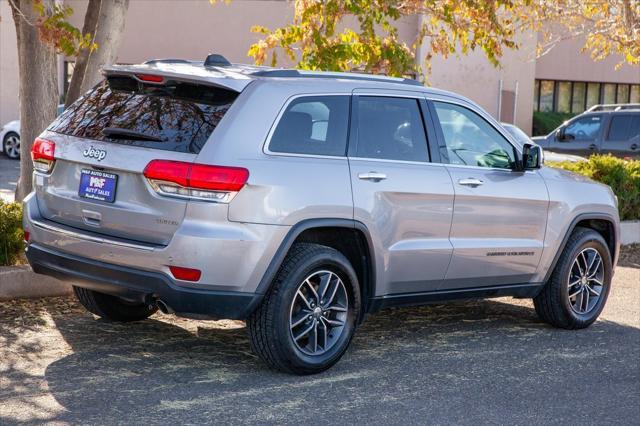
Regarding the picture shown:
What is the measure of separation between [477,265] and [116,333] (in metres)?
2.63

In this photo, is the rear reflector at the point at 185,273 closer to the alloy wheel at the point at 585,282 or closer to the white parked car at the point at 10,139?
the alloy wheel at the point at 585,282

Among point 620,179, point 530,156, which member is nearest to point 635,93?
point 620,179

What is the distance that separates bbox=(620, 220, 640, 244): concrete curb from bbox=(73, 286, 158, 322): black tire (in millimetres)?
7912

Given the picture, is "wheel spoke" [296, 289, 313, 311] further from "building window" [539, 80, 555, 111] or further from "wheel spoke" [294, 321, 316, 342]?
"building window" [539, 80, 555, 111]

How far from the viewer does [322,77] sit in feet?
23.7

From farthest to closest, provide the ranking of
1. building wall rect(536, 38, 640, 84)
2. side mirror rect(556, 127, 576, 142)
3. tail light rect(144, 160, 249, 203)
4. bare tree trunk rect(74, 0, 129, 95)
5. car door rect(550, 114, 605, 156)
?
building wall rect(536, 38, 640, 84) → side mirror rect(556, 127, 576, 142) → car door rect(550, 114, 605, 156) → bare tree trunk rect(74, 0, 129, 95) → tail light rect(144, 160, 249, 203)

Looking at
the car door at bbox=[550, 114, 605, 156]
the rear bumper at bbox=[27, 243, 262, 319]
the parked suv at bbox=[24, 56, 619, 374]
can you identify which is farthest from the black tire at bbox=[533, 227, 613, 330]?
the car door at bbox=[550, 114, 605, 156]

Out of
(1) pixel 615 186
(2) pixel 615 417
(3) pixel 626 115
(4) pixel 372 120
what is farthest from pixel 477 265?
(3) pixel 626 115

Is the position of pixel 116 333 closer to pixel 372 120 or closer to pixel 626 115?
pixel 372 120

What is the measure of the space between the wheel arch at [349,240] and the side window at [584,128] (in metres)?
14.9

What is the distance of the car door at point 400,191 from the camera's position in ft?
23.4

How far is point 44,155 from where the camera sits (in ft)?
23.1

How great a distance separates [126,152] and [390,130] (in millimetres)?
1901

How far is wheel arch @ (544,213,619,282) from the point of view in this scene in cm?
862
